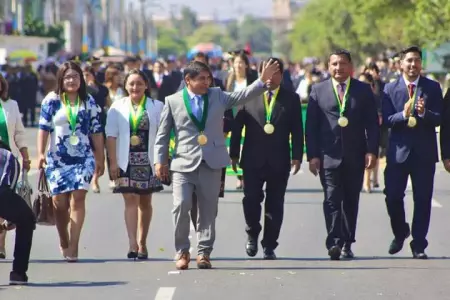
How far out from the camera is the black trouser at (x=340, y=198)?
1248 cm

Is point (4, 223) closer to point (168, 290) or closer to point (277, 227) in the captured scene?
point (168, 290)

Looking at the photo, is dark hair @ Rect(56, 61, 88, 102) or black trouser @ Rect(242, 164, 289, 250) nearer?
dark hair @ Rect(56, 61, 88, 102)

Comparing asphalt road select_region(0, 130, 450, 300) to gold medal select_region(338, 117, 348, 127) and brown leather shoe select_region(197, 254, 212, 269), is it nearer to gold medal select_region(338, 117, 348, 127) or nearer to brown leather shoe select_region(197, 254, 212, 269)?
brown leather shoe select_region(197, 254, 212, 269)

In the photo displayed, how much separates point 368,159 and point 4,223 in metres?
3.15

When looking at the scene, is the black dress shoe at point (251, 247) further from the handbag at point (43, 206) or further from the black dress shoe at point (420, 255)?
the handbag at point (43, 206)

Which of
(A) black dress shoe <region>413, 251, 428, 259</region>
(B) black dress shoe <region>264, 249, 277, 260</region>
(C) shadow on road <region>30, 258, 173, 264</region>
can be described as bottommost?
(C) shadow on road <region>30, 258, 173, 264</region>

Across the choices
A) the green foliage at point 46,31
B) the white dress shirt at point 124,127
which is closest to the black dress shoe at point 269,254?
the white dress shirt at point 124,127

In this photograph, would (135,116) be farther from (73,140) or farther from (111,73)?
(111,73)

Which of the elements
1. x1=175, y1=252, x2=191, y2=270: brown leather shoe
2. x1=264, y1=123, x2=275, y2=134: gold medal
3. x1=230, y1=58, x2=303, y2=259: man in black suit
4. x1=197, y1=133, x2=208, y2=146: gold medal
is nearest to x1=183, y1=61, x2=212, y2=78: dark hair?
x1=197, y1=133, x2=208, y2=146: gold medal

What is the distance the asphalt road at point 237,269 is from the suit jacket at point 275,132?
0.88 meters

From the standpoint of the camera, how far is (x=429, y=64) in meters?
48.0

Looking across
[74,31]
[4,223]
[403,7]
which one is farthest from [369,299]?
[74,31]

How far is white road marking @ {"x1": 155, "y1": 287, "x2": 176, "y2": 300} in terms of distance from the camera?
Result: 1046cm

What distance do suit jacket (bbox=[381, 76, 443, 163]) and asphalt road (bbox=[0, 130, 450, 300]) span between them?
95cm
